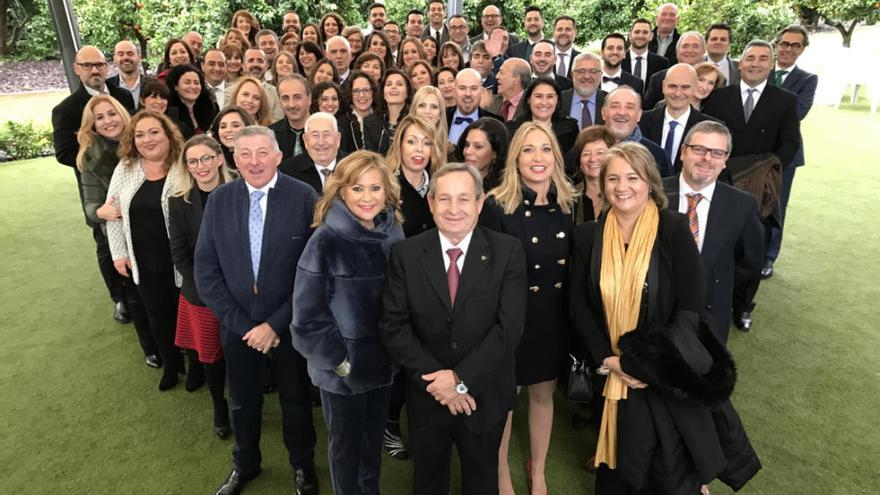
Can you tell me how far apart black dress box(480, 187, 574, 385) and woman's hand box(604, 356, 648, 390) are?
38 centimetres

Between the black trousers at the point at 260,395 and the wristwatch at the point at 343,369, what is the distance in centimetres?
46

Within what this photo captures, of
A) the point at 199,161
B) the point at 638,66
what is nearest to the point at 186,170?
the point at 199,161

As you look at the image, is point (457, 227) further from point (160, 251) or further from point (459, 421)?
point (160, 251)

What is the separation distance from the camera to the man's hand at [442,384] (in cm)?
229

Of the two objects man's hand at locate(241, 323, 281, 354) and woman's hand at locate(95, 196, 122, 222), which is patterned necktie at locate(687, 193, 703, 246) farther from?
woman's hand at locate(95, 196, 122, 222)

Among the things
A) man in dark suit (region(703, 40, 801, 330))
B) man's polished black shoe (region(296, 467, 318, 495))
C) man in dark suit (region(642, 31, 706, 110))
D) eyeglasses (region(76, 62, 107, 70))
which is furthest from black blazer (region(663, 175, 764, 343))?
eyeglasses (region(76, 62, 107, 70))

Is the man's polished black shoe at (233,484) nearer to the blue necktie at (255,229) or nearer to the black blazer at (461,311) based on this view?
the blue necktie at (255,229)

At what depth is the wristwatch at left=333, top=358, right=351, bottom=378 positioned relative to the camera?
2.41 m

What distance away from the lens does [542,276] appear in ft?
8.80

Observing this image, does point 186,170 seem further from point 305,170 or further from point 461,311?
point 461,311

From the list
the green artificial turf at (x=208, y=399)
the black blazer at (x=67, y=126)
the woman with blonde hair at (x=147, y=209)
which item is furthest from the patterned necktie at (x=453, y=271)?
the black blazer at (x=67, y=126)

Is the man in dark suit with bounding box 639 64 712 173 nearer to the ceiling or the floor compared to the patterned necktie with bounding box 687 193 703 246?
nearer to the ceiling

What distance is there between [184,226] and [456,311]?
5.61 ft

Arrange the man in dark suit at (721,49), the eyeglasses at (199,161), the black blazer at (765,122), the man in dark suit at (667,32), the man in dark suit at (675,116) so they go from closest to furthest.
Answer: the eyeglasses at (199,161), the man in dark suit at (675,116), the black blazer at (765,122), the man in dark suit at (721,49), the man in dark suit at (667,32)
